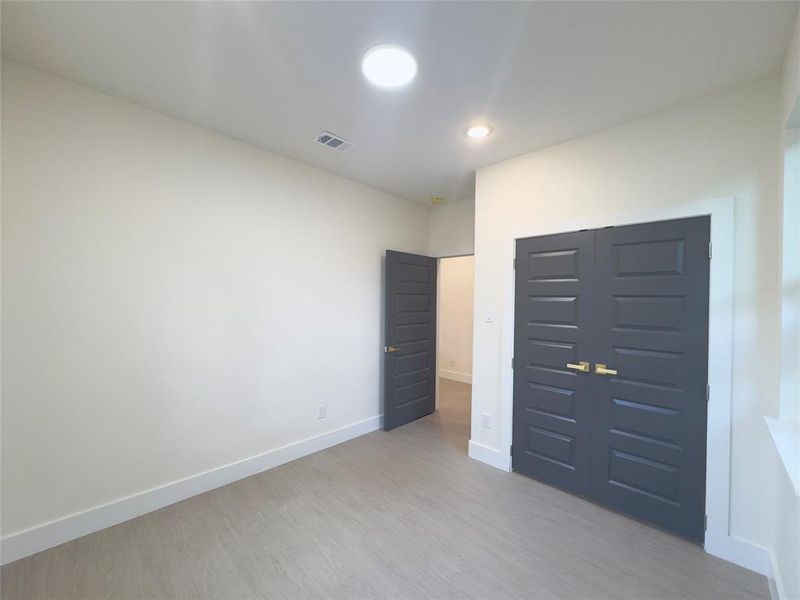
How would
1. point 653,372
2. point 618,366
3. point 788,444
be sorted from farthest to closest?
point 618,366, point 653,372, point 788,444

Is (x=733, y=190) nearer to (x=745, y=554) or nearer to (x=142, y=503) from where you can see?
(x=745, y=554)

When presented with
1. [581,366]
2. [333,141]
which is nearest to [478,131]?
[333,141]

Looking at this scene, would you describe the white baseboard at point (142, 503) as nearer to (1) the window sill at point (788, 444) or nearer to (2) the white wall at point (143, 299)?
(2) the white wall at point (143, 299)

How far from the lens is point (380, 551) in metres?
1.93

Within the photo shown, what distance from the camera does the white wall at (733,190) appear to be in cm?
179

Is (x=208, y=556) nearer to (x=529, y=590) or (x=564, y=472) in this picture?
(x=529, y=590)

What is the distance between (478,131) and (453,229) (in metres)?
1.78

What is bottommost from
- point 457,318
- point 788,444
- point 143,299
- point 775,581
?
point 775,581

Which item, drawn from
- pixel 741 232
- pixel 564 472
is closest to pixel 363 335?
pixel 564 472

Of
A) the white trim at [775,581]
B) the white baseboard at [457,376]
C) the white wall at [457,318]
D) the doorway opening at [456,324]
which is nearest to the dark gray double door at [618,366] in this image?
the white trim at [775,581]

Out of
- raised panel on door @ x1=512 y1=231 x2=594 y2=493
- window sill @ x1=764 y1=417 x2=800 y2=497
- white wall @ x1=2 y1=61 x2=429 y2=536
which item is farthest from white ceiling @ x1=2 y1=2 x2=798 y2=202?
window sill @ x1=764 y1=417 x2=800 y2=497

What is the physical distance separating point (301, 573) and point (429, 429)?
2222mm

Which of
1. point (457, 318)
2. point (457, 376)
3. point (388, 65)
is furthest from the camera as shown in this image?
point (457, 318)

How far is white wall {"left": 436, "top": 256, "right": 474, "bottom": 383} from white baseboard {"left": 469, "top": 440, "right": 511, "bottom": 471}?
3.17 m
